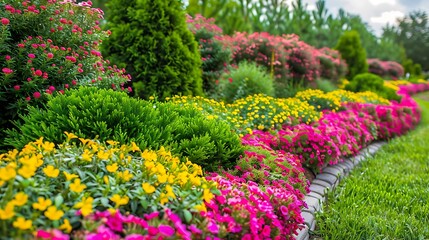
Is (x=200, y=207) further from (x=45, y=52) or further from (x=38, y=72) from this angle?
(x=45, y=52)

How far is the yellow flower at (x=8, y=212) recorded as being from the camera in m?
1.42

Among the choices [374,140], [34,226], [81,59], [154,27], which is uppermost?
[154,27]

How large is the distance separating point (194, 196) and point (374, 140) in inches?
230

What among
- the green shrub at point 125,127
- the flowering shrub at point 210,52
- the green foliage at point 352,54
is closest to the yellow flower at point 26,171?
the green shrub at point 125,127

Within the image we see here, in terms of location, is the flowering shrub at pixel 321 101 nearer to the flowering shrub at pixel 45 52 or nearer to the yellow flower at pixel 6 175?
the flowering shrub at pixel 45 52

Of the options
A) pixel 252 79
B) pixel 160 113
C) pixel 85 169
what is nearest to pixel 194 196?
pixel 85 169

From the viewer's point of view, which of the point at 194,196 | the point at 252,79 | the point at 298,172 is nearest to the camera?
the point at 194,196

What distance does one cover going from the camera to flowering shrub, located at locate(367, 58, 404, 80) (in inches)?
887

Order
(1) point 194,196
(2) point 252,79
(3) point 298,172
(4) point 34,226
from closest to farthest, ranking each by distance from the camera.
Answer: (4) point 34,226 → (1) point 194,196 → (3) point 298,172 → (2) point 252,79

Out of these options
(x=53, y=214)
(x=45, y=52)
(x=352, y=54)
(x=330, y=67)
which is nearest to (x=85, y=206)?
(x=53, y=214)

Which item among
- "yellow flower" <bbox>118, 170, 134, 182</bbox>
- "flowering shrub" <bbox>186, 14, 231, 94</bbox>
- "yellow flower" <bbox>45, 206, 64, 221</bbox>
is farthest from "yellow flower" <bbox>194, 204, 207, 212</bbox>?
"flowering shrub" <bbox>186, 14, 231, 94</bbox>

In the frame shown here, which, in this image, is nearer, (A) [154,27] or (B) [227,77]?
(A) [154,27]

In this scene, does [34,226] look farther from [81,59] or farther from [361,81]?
[361,81]

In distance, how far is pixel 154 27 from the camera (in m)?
5.20
